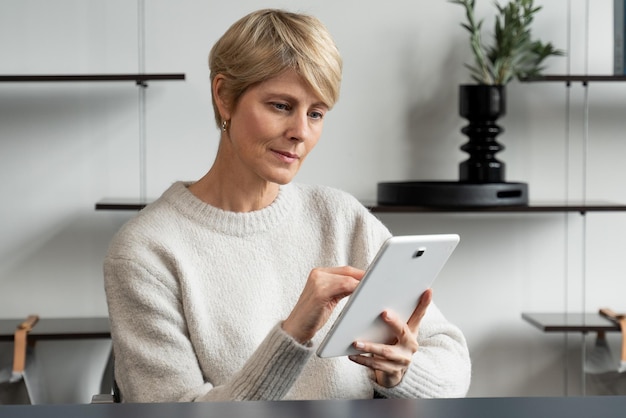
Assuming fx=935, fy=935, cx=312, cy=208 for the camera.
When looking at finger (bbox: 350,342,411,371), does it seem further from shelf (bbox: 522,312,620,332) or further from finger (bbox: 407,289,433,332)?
shelf (bbox: 522,312,620,332)

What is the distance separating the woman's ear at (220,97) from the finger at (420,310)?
499 millimetres

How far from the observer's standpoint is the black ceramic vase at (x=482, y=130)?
2648 mm

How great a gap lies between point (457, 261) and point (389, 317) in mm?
1623

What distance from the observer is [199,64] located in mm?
2777

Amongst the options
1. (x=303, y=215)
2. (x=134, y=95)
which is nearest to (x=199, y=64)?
(x=134, y=95)

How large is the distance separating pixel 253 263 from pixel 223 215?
100mm

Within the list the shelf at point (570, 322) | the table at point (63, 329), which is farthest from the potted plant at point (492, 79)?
the table at point (63, 329)

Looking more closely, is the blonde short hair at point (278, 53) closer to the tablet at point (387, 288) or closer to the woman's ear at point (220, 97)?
the woman's ear at point (220, 97)

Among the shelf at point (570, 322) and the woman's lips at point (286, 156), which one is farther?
the shelf at point (570, 322)

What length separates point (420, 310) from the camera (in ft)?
4.48

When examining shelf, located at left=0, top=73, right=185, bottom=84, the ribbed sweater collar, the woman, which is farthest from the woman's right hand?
shelf, located at left=0, top=73, right=185, bottom=84

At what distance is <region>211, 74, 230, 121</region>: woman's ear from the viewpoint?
1.60 m

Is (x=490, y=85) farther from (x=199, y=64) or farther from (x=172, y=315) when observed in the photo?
(x=172, y=315)

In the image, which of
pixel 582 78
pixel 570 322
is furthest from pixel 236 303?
pixel 582 78
